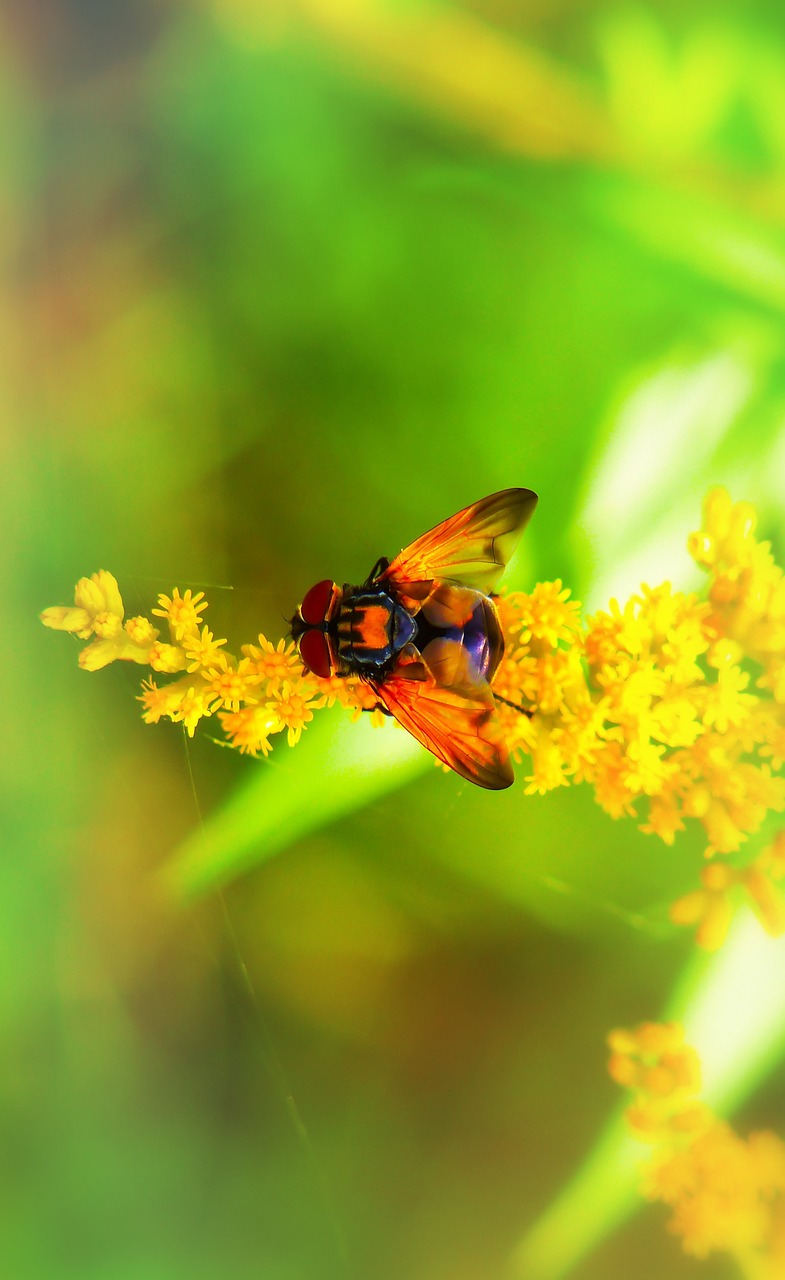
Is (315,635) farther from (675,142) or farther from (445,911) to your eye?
(675,142)

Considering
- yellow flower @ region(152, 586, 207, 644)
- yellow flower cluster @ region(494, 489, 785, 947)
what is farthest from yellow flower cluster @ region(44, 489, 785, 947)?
yellow flower @ region(152, 586, 207, 644)

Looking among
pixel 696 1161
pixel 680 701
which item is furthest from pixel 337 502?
pixel 696 1161

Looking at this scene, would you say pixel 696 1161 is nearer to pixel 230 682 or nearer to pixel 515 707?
pixel 515 707

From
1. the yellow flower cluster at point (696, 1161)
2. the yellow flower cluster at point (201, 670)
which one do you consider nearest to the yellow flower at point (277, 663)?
the yellow flower cluster at point (201, 670)

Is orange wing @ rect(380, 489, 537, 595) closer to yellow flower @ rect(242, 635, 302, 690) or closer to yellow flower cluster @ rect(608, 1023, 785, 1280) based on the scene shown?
yellow flower @ rect(242, 635, 302, 690)

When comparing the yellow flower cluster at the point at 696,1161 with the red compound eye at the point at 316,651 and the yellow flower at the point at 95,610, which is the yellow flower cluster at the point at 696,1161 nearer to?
the red compound eye at the point at 316,651
